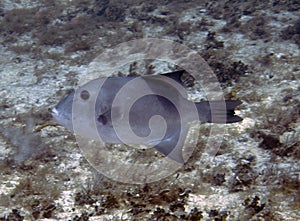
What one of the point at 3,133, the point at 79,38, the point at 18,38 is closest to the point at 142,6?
the point at 79,38

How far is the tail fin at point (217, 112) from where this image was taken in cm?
310

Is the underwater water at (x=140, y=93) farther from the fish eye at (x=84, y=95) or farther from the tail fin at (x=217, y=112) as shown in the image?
the tail fin at (x=217, y=112)

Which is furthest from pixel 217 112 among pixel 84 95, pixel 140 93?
pixel 84 95

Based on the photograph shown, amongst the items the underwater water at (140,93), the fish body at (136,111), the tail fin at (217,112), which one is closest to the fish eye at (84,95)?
the fish body at (136,111)

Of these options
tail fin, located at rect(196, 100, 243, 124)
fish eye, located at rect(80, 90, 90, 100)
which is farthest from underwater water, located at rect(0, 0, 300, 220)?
tail fin, located at rect(196, 100, 243, 124)

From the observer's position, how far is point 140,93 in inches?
117

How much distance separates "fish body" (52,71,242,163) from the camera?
289 centimetres

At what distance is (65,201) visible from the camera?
11.7 ft

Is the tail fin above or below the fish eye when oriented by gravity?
below

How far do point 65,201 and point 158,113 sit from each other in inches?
61.1

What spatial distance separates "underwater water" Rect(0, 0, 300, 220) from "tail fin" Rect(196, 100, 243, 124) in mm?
903

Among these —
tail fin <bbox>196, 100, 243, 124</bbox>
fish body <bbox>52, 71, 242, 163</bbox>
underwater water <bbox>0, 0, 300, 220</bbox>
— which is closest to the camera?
fish body <bbox>52, 71, 242, 163</bbox>

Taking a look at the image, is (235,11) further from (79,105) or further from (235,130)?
(79,105)

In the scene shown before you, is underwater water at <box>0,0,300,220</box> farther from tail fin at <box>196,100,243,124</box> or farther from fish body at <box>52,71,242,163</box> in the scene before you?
tail fin at <box>196,100,243,124</box>
